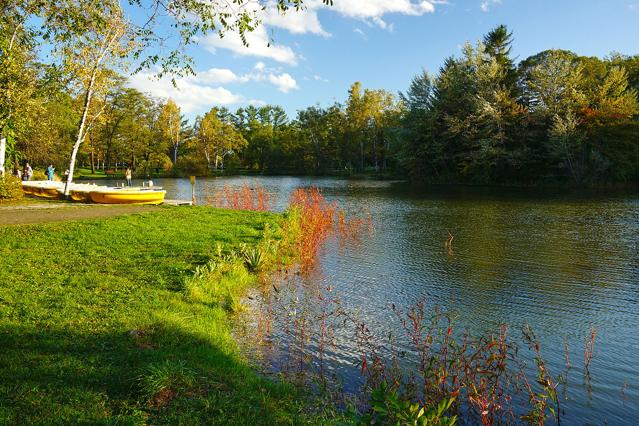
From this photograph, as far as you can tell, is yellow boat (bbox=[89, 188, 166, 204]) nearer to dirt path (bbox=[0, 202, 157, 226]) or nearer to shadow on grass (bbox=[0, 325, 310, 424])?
dirt path (bbox=[0, 202, 157, 226])

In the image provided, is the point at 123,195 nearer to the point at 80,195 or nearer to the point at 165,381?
the point at 80,195

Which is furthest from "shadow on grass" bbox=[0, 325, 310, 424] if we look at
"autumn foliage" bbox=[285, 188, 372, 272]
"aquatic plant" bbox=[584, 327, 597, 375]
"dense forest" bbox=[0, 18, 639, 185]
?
"dense forest" bbox=[0, 18, 639, 185]

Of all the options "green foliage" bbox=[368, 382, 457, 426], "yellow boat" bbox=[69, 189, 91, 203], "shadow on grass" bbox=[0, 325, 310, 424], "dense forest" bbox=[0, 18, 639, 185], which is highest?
"dense forest" bbox=[0, 18, 639, 185]

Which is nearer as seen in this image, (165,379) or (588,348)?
(165,379)

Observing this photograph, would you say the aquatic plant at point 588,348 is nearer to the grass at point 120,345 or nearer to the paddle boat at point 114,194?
the grass at point 120,345

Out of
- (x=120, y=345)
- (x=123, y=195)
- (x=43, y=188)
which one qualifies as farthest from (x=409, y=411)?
(x=43, y=188)

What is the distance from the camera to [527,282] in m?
11.1

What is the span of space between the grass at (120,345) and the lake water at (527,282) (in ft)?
6.16

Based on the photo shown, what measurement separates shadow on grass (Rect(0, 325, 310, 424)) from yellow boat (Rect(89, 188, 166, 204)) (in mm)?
16907

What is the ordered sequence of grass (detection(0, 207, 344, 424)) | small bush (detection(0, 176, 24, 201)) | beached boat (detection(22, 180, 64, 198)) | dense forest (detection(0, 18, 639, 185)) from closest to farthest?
grass (detection(0, 207, 344, 424))
small bush (detection(0, 176, 24, 201))
beached boat (detection(22, 180, 64, 198))
dense forest (detection(0, 18, 639, 185))

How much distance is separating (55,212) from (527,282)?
16.2m

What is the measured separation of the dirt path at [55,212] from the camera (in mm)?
15289

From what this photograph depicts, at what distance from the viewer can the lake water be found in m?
6.47

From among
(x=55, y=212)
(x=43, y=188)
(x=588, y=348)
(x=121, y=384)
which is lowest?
(x=588, y=348)
